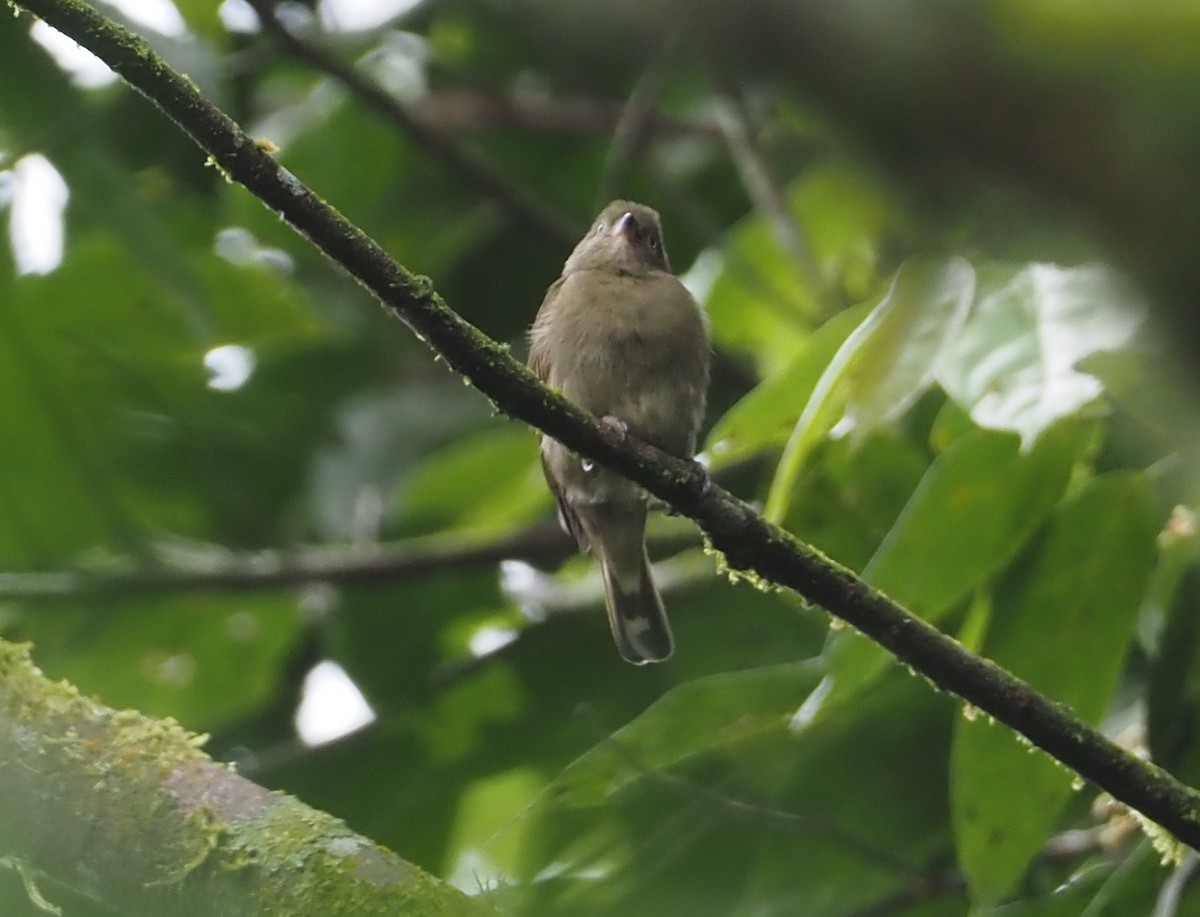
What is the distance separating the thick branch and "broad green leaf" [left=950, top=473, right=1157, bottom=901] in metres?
1.13

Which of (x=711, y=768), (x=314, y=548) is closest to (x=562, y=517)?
(x=711, y=768)

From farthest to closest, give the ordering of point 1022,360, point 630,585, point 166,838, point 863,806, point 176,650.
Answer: point 176,650, point 630,585, point 863,806, point 1022,360, point 166,838

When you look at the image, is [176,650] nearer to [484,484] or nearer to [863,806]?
[484,484]

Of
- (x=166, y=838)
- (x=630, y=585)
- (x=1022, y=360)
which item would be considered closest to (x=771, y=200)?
(x=630, y=585)

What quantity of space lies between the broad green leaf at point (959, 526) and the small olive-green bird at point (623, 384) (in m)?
1.32

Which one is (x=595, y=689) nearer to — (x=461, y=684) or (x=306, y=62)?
(x=461, y=684)

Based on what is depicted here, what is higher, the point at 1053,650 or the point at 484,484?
→ the point at 484,484

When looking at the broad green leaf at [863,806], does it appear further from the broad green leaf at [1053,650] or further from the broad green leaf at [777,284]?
the broad green leaf at [777,284]

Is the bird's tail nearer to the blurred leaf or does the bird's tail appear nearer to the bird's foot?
the blurred leaf

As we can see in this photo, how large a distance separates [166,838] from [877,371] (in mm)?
1351

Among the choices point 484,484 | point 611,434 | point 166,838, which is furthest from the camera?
point 484,484

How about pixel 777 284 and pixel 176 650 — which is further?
pixel 176 650

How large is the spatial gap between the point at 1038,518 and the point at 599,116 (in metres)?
3.77

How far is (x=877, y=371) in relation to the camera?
8.57 ft
